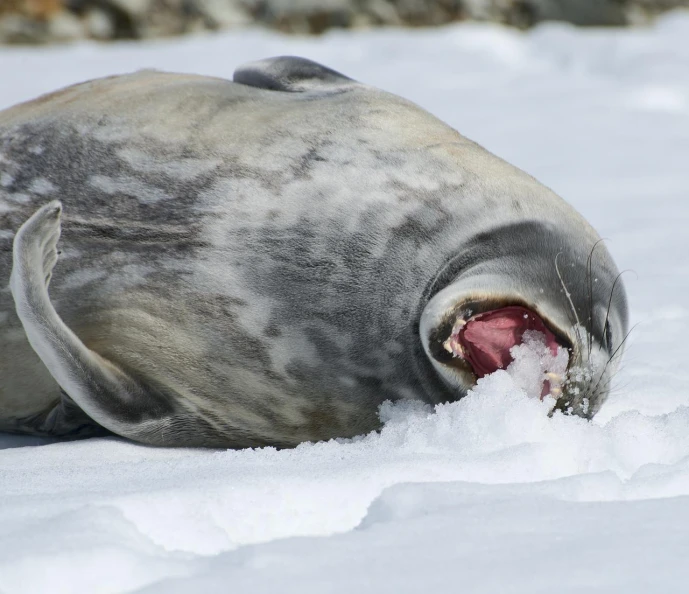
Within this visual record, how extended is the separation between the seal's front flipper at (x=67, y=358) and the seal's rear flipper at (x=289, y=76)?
985 mm

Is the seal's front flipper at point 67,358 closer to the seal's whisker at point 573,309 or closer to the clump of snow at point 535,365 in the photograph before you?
the clump of snow at point 535,365

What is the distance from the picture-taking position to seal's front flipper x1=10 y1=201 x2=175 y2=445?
2.22m

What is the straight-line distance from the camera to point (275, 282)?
2436 millimetres

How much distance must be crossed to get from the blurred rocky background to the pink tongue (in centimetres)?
646

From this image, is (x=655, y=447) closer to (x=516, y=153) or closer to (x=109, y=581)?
(x=109, y=581)

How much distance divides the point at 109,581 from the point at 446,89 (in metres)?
4.92

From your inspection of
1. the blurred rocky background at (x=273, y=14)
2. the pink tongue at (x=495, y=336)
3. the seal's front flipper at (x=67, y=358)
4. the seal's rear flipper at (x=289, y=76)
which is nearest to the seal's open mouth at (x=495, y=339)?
the pink tongue at (x=495, y=336)

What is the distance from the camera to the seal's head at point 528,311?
2.21 m

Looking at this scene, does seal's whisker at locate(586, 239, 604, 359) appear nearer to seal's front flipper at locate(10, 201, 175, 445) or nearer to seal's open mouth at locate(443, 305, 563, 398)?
seal's open mouth at locate(443, 305, 563, 398)

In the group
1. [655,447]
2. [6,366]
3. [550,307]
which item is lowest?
[6,366]

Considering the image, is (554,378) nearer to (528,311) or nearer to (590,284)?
(528,311)

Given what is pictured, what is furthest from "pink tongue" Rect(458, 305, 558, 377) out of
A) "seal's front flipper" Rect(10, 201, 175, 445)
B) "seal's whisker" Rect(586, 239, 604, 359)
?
"seal's front flipper" Rect(10, 201, 175, 445)

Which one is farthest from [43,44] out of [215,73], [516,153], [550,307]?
[550,307]

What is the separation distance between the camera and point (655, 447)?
6.88 feet
